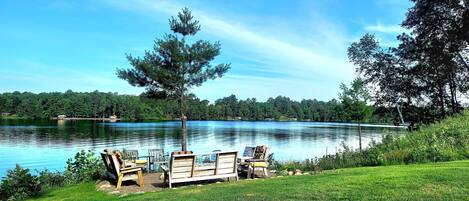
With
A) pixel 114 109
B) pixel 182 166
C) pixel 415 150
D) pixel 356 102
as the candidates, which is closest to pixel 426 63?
pixel 356 102

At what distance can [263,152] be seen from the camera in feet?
42.9

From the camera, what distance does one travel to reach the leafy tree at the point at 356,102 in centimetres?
2516

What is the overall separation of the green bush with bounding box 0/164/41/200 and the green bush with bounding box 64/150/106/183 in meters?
1.89

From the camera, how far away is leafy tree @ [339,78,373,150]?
25.2 metres

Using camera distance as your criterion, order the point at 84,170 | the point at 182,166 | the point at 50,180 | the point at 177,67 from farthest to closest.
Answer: the point at 177,67, the point at 84,170, the point at 50,180, the point at 182,166

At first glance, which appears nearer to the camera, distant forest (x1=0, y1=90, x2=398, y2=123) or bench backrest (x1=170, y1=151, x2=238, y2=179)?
bench backrest (x1=170, y1=151, x2=238, y2=179)

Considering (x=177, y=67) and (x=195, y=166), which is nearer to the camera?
(x=195, y=166)

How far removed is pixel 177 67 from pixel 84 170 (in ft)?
20.9

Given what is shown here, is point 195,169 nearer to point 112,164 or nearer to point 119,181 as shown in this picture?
point 119,181

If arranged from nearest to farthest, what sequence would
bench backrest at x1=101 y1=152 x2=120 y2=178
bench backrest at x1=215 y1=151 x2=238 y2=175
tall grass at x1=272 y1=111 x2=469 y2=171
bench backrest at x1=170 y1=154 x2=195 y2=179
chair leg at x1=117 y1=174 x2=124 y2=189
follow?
1. bench backrest at x1=170 y1=154 x2=195 y2=179
2. chair leg at x1=117 y1=174 x2=124 y2=189
3. bench backrest at x1=101 y1=152 x2=120 y2=178
4. bench backrest at x1=215 y1=151 x2=238 y2=175
5. tall grass at x1=272 y1=111 x2=469 y2=171

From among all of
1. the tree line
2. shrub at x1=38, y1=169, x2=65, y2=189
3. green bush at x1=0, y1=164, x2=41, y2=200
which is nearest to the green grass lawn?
green bush at x1=0, y1=164, x2=41, y2=200

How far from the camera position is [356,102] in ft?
83.4

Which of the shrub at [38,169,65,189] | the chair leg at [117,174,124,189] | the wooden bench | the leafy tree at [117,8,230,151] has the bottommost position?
the shrub at [38,169,65,189]

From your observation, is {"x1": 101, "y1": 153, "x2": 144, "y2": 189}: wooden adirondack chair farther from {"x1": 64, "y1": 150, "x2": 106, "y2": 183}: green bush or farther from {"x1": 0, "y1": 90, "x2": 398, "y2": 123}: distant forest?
{"x1": 0, "y1": 90, "x2": 398, "y2": 123}: distant forest
